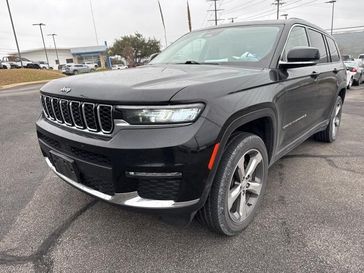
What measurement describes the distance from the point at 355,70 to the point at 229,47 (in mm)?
13590

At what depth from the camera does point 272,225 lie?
256 cm

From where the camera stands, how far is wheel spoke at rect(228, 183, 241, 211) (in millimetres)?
2275

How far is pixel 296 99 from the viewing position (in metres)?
2.98

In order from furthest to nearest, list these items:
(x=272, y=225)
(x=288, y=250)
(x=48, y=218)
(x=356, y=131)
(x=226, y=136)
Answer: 1. (x=356, y=131)
2. (x=48, y=218)
3. (x=272, y=225)
4. (x=288, y=250)
5. (x=226, y=136)

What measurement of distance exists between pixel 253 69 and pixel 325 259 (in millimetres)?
1619

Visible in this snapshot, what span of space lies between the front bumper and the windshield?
4.19ft

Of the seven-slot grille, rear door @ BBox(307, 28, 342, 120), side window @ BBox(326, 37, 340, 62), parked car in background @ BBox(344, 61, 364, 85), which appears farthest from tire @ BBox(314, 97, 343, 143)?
parked car in background @ BBox(344, 61, 364, 85)

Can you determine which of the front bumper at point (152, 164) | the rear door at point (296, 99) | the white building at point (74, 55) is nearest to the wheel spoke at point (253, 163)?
the rear door at point (296, 99)

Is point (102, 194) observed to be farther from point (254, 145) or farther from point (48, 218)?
point (254, 145)

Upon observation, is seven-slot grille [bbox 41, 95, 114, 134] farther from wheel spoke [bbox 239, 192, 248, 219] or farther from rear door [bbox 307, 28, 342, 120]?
rear door [bbox 307, 28, 342, 120]

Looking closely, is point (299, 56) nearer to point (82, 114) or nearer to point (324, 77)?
point (324, 77)

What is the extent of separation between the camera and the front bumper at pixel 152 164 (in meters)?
1.79

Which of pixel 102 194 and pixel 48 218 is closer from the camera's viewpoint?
pixel 102 194

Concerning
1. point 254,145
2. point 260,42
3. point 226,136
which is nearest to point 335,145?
point 260,42
